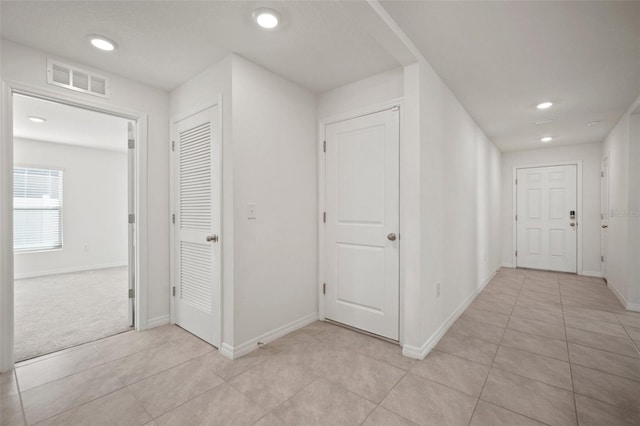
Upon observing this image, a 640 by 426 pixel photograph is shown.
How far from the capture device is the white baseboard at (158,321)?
2.92 meters

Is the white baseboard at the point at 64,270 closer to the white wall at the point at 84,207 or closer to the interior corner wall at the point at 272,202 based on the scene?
the white wall at the point at 84,207

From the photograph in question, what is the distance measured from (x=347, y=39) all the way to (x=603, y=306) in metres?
4.31

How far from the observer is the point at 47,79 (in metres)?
2.34

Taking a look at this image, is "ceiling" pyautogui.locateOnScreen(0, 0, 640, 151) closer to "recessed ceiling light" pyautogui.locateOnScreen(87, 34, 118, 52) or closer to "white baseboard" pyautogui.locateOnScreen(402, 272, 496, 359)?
"recessed ceiling light" pyautogui.locateOnScreen(87, 34, 118, 52)

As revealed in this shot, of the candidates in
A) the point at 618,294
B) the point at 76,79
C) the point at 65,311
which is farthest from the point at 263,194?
the point at 618,294

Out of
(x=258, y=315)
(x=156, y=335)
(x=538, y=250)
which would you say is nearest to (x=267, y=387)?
(x=258, y=315)

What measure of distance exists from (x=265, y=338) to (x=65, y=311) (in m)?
2.60

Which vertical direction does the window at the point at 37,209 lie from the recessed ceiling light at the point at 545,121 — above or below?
below

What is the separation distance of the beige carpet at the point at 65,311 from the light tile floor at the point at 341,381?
28 centimetres

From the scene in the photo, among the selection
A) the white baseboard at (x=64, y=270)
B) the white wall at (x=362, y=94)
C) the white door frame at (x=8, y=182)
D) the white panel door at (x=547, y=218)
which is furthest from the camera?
the white panel door at (x=547, y=218)

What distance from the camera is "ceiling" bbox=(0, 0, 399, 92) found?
1.85 m

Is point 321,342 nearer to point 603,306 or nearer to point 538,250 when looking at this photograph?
point 603,306

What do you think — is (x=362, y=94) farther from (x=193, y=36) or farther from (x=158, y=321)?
(x=158, y=321)

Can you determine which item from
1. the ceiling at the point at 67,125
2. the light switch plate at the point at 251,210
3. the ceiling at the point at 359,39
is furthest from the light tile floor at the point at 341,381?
the ceiling at the point at 67,125
